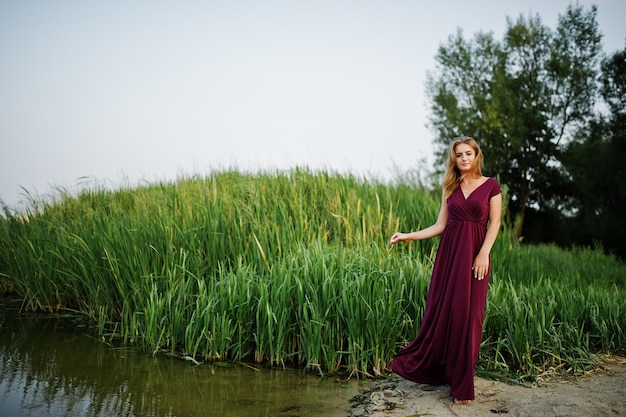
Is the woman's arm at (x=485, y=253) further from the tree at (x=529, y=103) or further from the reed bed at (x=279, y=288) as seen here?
the tree at (x=529, y=103)

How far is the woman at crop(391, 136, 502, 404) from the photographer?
384 cm

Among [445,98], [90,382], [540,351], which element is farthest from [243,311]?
[445,98]

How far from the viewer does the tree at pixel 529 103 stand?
75.0 ft

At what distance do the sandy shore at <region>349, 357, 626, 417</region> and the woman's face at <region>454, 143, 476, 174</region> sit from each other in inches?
67.1

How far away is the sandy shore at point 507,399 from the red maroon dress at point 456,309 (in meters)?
0.14

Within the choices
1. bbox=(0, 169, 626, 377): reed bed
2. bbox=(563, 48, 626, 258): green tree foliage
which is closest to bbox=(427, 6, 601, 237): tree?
bbox=(563, 48, 626, 258): green tree foliage

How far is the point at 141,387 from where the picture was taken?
14.5 ft

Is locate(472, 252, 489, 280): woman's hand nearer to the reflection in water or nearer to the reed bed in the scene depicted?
the reed bed

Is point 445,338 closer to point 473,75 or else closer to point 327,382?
point 327,382

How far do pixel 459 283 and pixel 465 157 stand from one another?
37.0 inches

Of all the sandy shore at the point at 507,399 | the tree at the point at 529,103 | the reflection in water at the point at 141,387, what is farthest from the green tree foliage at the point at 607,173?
the reflection in water at the point at 141,387

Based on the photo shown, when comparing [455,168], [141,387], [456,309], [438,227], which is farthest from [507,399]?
[141,387]

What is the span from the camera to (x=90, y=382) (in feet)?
14.9

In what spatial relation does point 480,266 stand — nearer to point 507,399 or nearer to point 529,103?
point 507,399
